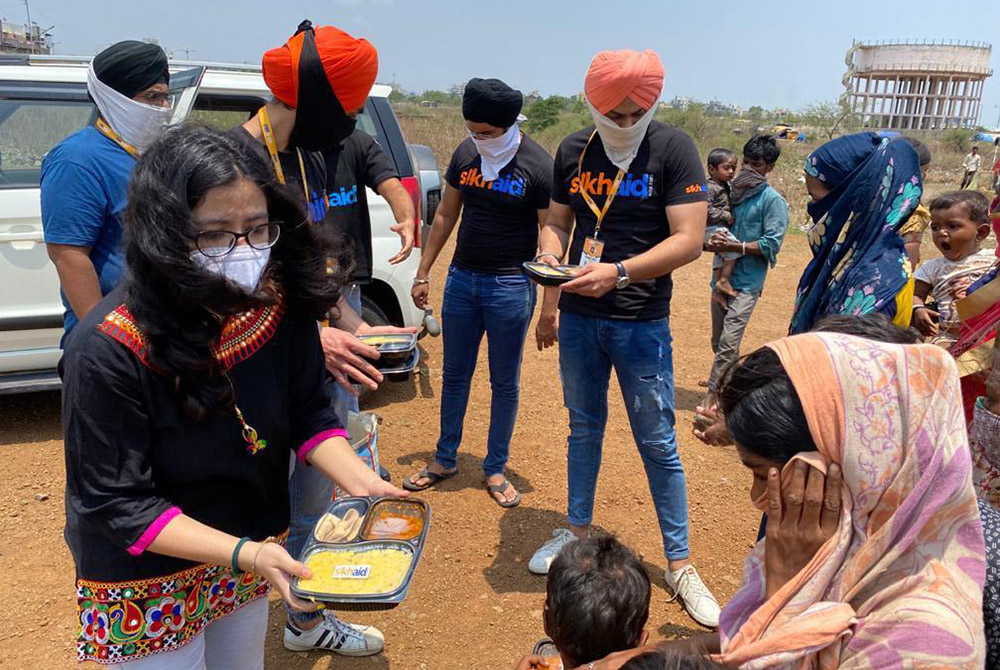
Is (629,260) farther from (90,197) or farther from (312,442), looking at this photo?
(90,197)

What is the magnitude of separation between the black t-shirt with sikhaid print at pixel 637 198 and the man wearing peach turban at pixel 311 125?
2.91 ft

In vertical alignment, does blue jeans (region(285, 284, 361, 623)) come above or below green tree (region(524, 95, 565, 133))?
below

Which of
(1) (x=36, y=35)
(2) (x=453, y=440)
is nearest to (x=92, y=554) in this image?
(2) (x=453, y=440)

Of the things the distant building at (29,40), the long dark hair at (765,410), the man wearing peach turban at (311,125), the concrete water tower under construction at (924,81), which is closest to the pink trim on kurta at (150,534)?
the man wearing peach turban at (311,125)

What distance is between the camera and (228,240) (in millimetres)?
1409

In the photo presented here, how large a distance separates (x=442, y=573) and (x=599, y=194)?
1801 millimetres

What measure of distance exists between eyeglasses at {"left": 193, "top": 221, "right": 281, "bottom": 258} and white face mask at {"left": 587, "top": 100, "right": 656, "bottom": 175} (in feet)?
5.07

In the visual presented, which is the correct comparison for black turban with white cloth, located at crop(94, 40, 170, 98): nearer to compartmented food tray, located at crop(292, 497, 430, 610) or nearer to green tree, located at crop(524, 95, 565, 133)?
compartmented food tray, located at crop(292, 497, 430, 610)

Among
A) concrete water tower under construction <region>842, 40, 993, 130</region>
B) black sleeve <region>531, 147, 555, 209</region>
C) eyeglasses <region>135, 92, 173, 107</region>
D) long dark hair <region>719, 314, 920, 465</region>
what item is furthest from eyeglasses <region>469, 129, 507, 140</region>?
concrete water tower under construction <region>842, 40, 993, 130</region>

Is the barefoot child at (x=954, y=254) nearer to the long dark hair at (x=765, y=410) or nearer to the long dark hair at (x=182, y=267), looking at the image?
the long dark hair at (x=765, y=410)

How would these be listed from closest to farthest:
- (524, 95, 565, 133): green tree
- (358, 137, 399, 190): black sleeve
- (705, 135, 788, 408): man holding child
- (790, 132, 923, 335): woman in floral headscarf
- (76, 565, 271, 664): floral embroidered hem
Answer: (76, 565, 271, 664): floral embroidered hem < (790, 132, 923, 335): woman in floral headscarf < (358, 137, 399, 190): black sleeve < (705, 135, 788, 408): man holding child < (524, 95, 565, 133): green tree

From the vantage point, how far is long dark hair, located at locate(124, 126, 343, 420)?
1.30 m

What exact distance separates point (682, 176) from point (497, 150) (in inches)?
44.0

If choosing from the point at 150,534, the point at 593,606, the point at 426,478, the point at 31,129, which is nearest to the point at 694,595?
the point at 593,606
